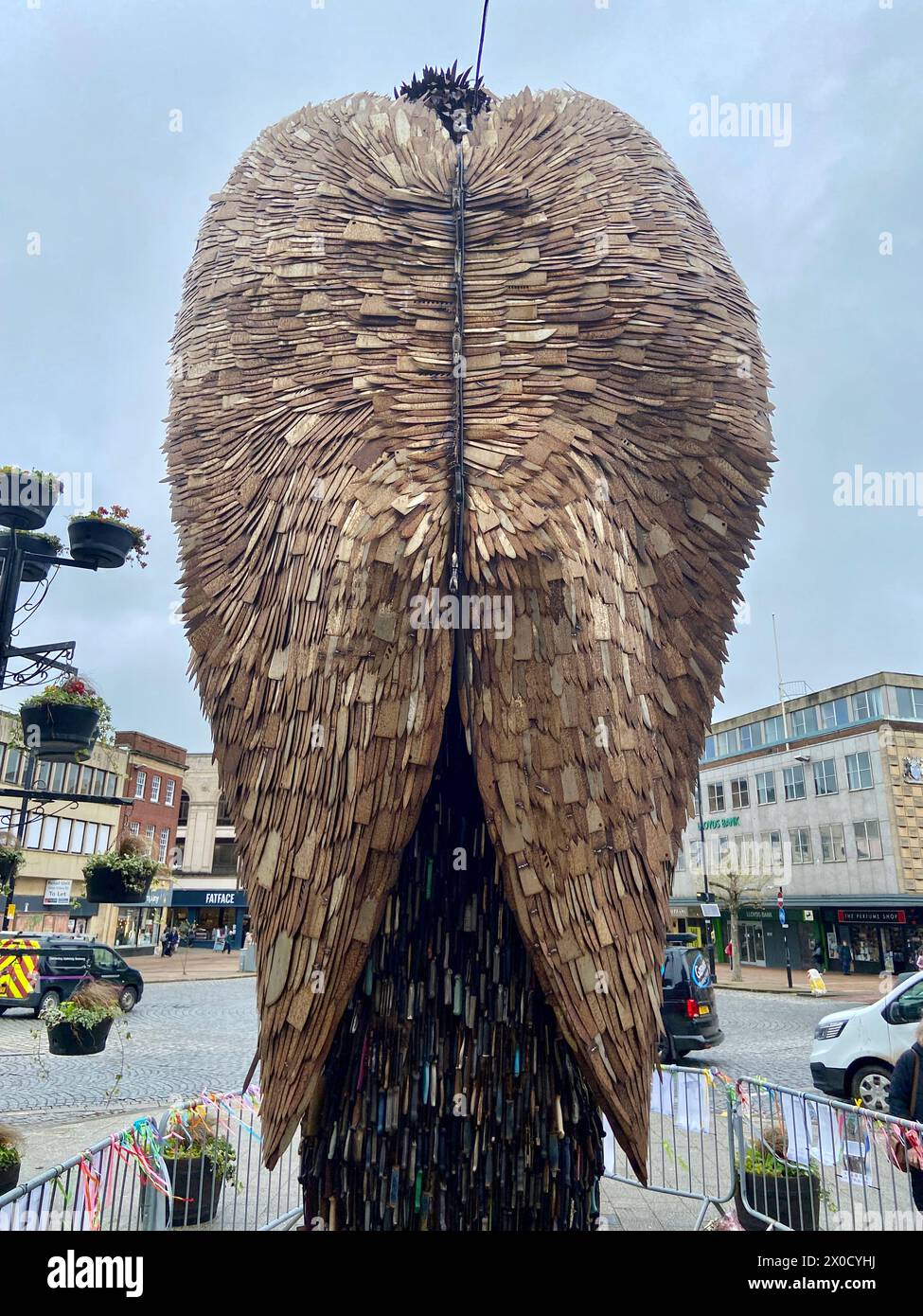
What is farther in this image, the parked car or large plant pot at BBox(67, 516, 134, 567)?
the parked car

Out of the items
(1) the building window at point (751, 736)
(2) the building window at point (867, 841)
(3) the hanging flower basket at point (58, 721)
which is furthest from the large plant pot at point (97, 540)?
(1) the building window at point (751, 736)

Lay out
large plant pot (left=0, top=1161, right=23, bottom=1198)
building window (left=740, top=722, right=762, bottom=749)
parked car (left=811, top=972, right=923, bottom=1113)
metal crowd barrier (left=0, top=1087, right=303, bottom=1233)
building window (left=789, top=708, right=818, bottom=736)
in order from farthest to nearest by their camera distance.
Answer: building window (left=740, top=722, right=762, bottom=749), building window (left=789, top=708, right=818, bottom=736), parked car (left=811, top=972, right=923, bottom=1113), large plant pot (left=0, top=1161, right=23, bottom=1198), metal crowd barrier (left=0, top=1087, right=303, bottom=1233)

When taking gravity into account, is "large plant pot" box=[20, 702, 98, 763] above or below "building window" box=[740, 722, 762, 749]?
below

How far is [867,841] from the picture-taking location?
28938 millimetres

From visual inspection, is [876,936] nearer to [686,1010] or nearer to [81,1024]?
[686,1010]

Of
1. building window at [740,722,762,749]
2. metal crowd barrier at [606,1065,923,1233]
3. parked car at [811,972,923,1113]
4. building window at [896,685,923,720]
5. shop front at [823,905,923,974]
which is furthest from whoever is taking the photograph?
building window at [740,722,762,749]

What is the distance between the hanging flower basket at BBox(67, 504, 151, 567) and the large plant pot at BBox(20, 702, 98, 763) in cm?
77

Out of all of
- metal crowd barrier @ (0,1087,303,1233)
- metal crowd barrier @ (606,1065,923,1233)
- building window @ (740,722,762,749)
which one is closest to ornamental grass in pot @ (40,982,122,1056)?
metal crowd barrier @ (0,1087,303,1233)

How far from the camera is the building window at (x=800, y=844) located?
104ft

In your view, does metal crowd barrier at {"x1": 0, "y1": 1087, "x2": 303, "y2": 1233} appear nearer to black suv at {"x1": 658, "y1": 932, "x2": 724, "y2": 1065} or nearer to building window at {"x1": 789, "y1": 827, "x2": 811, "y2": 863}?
black suv at {"x1": 658, "y1": 932, "x2": 724, "y2": 1065}

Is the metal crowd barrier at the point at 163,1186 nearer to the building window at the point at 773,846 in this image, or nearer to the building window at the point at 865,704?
the building window at the point at 865,704

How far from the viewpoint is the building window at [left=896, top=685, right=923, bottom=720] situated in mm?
28250

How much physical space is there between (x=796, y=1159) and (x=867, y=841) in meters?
26.7

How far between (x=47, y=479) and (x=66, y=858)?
97.1 ft
